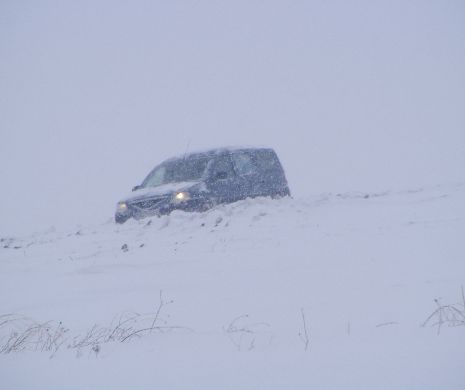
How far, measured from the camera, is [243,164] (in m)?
9.54

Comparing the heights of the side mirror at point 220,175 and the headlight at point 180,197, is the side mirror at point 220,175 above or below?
above

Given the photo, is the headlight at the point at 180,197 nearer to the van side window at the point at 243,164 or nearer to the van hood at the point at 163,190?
the van hood at the point at 163,190

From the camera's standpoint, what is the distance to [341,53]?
7244 inches

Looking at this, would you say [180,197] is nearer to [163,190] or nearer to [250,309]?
[163,190]

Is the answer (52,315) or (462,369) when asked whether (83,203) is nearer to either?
(52,315)

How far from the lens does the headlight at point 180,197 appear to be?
805 centimetres

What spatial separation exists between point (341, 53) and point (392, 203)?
188 metres

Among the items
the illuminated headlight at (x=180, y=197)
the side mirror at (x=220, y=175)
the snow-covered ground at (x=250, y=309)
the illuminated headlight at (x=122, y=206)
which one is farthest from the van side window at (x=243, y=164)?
the snow-covered ground at (x=250, y=309)

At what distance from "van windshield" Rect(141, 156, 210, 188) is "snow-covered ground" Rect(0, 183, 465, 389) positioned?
2.47 m

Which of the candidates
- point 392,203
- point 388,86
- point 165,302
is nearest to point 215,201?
point 392,203

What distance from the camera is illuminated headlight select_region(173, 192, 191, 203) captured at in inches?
317

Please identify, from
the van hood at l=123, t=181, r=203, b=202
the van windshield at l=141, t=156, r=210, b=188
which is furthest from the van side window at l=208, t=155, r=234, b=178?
the van hood at l=123, t=181, r=203, b=202

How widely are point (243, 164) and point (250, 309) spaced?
644 cm

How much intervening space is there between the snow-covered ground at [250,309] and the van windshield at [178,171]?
2472 millimetres
